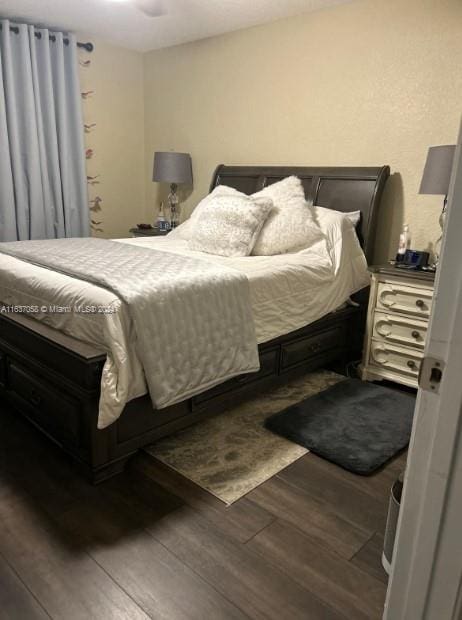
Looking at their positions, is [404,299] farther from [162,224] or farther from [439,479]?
[162,224]

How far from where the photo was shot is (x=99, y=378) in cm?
181

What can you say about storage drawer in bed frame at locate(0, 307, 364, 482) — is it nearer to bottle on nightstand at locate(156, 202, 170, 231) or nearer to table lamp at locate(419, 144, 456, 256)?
table lamp at locate(419, 144, 456, 256)

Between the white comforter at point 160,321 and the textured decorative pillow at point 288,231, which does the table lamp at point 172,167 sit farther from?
the textured decorative pillow at point 288,231

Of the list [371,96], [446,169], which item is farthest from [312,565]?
[371,96]

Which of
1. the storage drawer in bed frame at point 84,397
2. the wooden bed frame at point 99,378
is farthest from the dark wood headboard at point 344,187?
the storage drawer in bed frame at point 84,397

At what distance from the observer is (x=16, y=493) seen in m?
1.85

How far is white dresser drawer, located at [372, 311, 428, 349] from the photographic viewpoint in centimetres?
274

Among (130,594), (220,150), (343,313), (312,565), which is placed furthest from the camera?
(220,150)

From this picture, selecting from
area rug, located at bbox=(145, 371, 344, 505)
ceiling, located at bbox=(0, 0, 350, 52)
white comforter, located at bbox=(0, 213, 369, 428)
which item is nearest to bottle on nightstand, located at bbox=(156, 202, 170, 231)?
white comforter, located at bbox=(0, 213, 369, 428)

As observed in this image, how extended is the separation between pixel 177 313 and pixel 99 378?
17.1 inches

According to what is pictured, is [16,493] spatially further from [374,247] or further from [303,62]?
[303,62]

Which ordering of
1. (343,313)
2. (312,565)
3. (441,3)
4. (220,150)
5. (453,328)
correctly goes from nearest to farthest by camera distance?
(453,328) → (312,565) → (441,3) → (343,313) → (220,150)

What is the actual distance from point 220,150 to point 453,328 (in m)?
3.84

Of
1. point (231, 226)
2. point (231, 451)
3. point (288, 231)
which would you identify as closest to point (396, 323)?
point (288, 231)
